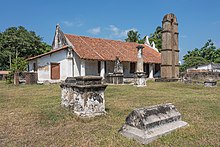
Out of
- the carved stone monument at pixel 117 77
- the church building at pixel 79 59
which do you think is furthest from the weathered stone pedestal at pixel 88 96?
the church building at pixel 79 59

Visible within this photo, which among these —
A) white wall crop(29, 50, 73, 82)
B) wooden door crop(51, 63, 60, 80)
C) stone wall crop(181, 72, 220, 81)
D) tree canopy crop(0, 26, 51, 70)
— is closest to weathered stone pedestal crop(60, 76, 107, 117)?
white wall crop(29, 50, 73, 82)

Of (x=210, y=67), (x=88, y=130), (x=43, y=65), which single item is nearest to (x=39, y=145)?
(x=88, y=130)

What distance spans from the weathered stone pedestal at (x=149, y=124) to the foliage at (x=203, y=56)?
1575 inches

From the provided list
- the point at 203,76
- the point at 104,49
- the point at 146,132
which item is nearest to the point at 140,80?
the point at 104,49

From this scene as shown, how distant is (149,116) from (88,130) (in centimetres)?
125

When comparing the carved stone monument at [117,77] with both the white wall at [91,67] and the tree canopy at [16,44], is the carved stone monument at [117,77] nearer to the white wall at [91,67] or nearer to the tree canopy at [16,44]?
the white wall at [91,67]

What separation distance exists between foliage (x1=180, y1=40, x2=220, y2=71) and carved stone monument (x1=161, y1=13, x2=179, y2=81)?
78.5 feet

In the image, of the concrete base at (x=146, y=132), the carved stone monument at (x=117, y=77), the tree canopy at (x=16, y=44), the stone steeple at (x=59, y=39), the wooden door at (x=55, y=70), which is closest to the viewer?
the concrete base at (x=146, y=132)

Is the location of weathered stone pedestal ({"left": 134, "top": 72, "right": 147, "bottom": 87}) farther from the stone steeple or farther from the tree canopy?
the tree canopy

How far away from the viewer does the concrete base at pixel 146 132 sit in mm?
3041

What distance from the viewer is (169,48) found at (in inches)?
717

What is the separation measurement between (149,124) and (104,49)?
1753 cm

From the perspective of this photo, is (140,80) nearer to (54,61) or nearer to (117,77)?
(117,77)

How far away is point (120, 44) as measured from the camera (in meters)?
23.8
